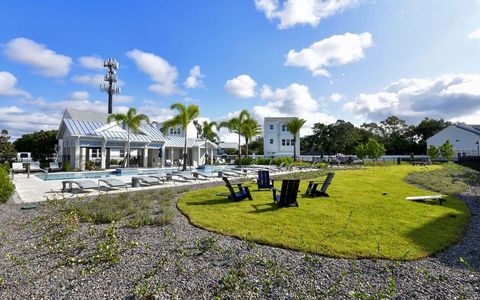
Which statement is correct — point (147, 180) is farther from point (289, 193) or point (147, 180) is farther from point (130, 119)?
point (130, 119)

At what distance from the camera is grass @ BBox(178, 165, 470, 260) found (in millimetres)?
5148

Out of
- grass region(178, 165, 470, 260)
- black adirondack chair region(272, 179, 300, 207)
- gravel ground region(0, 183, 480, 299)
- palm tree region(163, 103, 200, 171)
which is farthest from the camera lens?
palm tree region(163, 103, 200, 171)

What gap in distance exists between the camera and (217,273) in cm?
412

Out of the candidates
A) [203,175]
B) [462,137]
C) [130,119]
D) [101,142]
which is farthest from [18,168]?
[462,137]

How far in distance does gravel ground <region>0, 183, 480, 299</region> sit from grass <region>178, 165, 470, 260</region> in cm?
37

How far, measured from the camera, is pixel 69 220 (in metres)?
6.65

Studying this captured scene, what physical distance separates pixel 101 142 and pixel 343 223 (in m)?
23.4

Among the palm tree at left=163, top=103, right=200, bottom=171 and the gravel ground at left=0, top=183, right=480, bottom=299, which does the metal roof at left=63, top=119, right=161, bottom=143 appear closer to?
the palm tree at left=163, top=103, right=200, bottom=171

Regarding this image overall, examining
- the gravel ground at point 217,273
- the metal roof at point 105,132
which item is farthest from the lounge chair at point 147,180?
the metal roof at point 105,132

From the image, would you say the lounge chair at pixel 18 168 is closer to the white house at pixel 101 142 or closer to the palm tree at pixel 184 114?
the white house at pixel 101 142

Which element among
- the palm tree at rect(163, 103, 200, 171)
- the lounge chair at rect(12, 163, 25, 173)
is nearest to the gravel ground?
the palm tree at rect(163, 103, 200, 171)

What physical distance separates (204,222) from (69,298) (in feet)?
11.4

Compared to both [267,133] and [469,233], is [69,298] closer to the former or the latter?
[469,233]

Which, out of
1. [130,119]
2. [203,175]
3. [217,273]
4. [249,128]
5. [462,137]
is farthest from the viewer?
[462,137]
